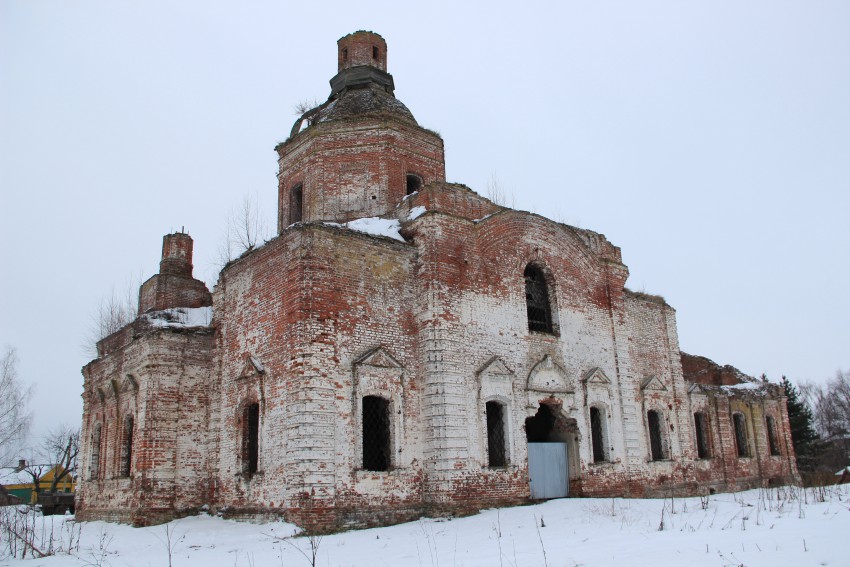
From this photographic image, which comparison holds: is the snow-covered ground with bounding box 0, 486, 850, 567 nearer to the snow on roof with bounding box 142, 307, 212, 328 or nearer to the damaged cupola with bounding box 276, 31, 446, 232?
the snow on roof with bounding box 142, 307, 212, 328

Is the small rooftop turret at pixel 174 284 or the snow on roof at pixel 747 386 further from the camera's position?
the snow on roof at pixel 747 386

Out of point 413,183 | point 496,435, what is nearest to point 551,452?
point 496,435

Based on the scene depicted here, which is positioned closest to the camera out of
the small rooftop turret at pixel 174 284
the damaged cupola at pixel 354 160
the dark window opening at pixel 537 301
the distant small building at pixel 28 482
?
the dark window opening at pixel 537 301

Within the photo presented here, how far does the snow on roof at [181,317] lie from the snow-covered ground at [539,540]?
437 cm

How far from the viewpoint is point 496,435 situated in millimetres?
13734

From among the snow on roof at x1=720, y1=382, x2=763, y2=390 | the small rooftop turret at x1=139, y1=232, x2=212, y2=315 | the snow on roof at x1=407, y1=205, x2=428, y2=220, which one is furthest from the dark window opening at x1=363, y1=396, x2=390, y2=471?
the snow on roof at x1=720, y1=382, x2=763, y2=390

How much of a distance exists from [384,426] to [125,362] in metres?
7.26

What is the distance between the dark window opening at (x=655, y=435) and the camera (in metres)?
17.7

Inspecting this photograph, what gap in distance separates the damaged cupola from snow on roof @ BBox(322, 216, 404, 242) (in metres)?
1.24

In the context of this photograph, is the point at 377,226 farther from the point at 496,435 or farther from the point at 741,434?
the point at 741,434

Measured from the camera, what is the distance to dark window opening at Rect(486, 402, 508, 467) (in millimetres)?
13547

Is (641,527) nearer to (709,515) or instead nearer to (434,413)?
(709,515)

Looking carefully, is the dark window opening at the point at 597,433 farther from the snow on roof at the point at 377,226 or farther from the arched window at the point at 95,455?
the arched window at the point at 95,455

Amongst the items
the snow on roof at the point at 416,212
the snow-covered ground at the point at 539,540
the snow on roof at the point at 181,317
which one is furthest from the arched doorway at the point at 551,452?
the snow on roof at the point at 181,317
